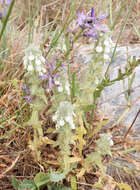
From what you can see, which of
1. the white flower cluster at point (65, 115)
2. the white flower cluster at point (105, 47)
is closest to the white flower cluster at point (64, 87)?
the white flower cluster at point (65, 115)

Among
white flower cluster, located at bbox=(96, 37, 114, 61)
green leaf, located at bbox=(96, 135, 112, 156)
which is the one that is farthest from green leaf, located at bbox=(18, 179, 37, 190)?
white flower cluster, located at bbox=(96, 37, 114, 61)

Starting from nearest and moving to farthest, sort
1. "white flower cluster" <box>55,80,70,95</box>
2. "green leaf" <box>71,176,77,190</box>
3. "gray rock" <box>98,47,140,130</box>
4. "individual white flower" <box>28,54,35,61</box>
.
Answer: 1. "individual white flower" <box>28,54,35,61</box>
2. "white flower cluster" <box>55,80,70,95</box>
3. "green leaf" <box>71,176,77,190</box>
4. "gray rock" <box>98,47,140,130</box>

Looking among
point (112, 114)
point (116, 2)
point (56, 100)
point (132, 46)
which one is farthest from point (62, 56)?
point (116, 2)

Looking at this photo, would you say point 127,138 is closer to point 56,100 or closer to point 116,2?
point 56,100

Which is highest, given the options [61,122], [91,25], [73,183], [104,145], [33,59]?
[91,25]

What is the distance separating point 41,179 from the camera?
1.24m

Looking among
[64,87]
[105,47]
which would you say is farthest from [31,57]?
[105,47]

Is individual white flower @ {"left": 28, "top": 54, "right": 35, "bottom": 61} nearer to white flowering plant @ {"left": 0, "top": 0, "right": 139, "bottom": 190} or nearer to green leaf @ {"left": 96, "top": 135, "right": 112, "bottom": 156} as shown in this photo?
white flowering plant @ {"left": 0, "top": 0, "right": 139, "bottom": 190}

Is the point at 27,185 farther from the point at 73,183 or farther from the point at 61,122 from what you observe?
the point at 61,122

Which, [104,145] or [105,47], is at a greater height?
[105,47]

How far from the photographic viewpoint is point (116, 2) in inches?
104

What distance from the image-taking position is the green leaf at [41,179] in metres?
1.21

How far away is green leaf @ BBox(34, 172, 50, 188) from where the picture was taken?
1.21m

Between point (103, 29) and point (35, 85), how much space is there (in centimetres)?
44
